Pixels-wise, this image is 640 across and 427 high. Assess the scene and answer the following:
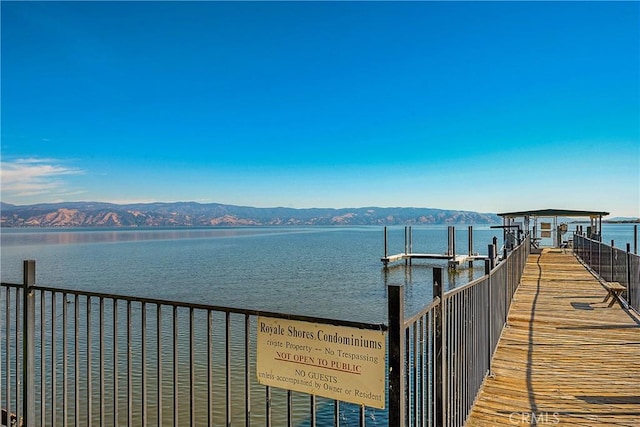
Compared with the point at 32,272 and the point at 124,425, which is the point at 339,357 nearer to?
the point at 32,272

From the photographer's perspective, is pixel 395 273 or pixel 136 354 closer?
pixel 136 354

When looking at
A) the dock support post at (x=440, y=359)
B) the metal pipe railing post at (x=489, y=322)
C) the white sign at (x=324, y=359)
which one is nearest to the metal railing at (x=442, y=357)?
the dock support post at (x=440, y=359)

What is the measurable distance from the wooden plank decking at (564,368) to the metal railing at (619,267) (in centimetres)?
42

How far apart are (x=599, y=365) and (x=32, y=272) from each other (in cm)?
589

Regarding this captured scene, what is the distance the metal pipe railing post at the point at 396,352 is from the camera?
2.32m

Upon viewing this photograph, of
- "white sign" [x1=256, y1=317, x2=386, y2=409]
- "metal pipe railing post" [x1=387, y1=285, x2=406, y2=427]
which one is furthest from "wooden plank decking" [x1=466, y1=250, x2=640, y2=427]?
"white sign" [x1=256, y1=317, x2=386, y2=409]

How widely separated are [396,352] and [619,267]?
1020 cm

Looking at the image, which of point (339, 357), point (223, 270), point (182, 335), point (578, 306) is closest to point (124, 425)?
point (182, 335)

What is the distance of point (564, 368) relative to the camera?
5.40m

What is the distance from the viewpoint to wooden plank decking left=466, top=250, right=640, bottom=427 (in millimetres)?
4102

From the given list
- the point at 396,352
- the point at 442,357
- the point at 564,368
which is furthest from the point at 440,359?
the point at 564,368

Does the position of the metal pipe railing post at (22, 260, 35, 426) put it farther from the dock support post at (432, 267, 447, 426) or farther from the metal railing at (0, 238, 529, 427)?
the dock support post at (432, 267, 447, 426)

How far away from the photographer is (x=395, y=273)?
32.8 meters

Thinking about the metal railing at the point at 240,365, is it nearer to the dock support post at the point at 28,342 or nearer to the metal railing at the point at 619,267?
the dock support post at the point at 28,342
